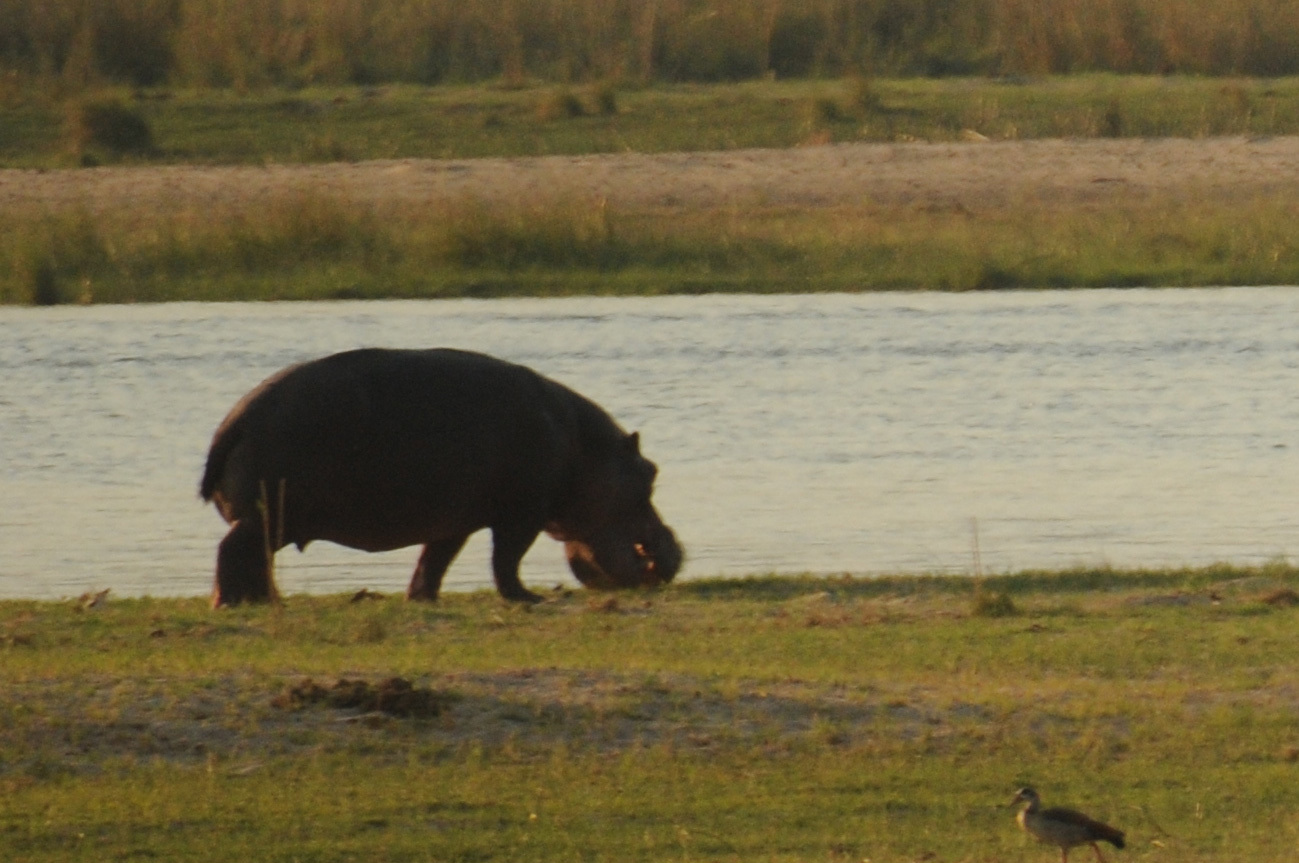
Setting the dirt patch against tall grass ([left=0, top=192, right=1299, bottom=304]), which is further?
the dirt patch

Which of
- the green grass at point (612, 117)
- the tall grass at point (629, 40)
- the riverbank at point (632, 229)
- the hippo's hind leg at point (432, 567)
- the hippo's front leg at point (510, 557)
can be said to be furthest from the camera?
the tall grass at point (629, 40)

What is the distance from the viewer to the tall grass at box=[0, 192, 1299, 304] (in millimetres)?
20016

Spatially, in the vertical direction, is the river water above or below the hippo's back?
below

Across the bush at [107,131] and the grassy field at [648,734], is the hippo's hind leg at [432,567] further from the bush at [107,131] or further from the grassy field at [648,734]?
the bush at [107,131]

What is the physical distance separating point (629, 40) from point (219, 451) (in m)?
21.3

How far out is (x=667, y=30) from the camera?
99.0 feet

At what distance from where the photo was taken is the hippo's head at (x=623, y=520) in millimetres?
10195

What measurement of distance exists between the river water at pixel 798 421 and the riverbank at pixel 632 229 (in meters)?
0.30

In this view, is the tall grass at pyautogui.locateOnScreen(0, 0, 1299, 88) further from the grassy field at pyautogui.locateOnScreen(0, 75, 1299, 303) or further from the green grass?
the grassy field at pyautogui.locateOnScreen(0, 75, 1299, 303)

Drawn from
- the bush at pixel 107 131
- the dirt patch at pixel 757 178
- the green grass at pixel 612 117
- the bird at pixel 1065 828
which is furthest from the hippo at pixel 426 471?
the bush at pixel 107 131

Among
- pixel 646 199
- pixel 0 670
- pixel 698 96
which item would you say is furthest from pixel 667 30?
pixel 0 670

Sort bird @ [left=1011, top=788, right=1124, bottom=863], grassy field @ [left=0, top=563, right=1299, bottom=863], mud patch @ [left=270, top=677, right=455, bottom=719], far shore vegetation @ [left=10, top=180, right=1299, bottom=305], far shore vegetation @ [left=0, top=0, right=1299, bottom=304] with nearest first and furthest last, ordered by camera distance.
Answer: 1. bird @ [left=1011, top=788, right=1124, bottom=863]
2. grassy field @ [left=0, top=563, right=1299, bottom=863]
3. mud patch @ [left=270, top=677, right=455, bottom=719]
4. far shore vegetation @ [left=10, top=180, right=1299, bottom=305]
5. far shore vegetation @ [left=0, top=0, right=1299, bottom=304]

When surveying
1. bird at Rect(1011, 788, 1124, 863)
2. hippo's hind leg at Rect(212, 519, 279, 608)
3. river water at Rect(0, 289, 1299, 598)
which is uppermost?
bird at Rect(1011, 788, 1124, 863)

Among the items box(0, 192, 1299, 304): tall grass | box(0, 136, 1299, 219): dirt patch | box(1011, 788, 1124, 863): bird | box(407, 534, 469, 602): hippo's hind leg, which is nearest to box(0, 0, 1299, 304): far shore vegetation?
box(0, 192, 1299, 304): tall grass
